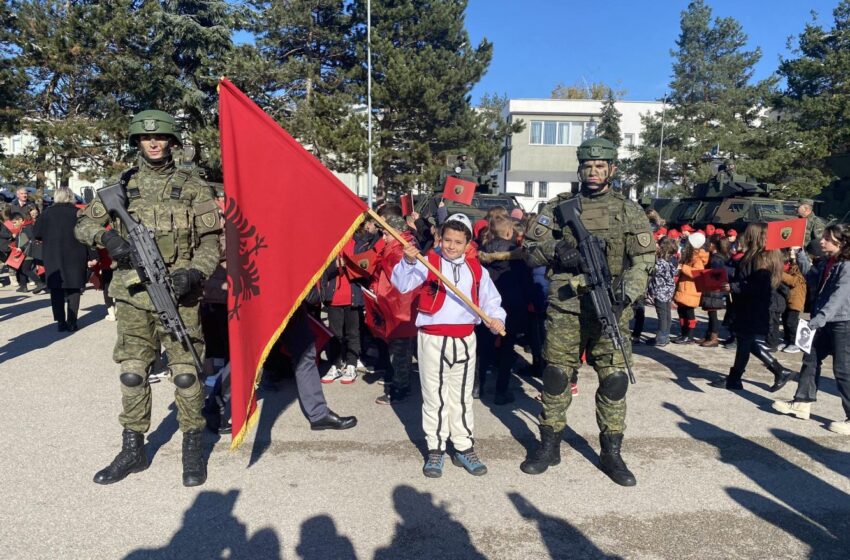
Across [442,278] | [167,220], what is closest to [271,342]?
[167,220]

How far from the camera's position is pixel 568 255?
12.1ft

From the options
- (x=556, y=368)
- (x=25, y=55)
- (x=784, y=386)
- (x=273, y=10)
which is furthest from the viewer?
(x=273, y=10)

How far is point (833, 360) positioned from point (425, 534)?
3.79 metres

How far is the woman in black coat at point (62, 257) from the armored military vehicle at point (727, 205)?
13.5 meters

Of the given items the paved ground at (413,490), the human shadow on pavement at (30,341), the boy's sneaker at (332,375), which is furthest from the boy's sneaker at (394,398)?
the human shadow on pavement at (30,341)

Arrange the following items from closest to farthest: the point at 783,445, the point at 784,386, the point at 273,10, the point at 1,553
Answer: the point at 1,553 → the point at 783,445 → the point at 784,386 → the point at 273,10

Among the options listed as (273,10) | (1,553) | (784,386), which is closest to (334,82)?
(273,10)

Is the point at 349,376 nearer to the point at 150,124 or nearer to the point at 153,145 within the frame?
the point at 153,145

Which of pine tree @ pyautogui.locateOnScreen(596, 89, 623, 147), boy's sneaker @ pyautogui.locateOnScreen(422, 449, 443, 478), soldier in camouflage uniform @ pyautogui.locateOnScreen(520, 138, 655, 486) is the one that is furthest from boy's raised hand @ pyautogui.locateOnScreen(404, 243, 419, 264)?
pine tree @ pyautogui.locateOnScreen(596, 89, 623, 147)

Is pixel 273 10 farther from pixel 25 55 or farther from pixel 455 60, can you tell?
pixel 25 55

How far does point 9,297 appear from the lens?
36.4ft

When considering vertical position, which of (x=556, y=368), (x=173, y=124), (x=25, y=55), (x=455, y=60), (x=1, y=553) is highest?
(x=455, y=60)

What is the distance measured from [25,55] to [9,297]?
1128cm

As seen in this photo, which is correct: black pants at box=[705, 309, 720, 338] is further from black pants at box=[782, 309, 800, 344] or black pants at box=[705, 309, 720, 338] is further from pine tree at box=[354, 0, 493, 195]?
pine tree at box=[354, 0, 493, 195]
